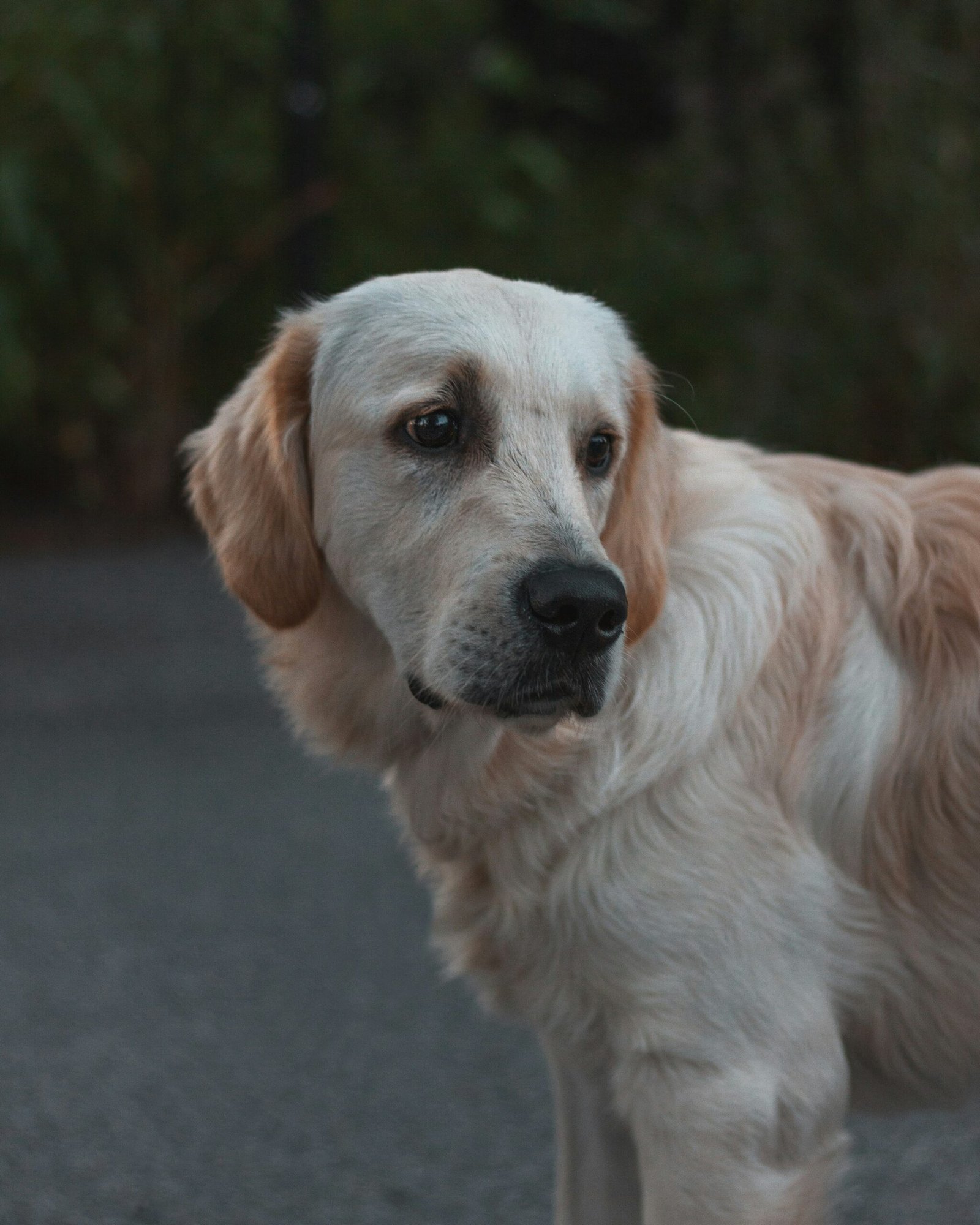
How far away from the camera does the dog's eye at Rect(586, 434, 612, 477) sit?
242 centimetres

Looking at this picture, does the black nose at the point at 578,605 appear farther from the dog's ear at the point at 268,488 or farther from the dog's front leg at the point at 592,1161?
the dog's front leg at the point at 592,1161

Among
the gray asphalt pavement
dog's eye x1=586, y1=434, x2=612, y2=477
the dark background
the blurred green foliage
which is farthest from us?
the blurred green foliage

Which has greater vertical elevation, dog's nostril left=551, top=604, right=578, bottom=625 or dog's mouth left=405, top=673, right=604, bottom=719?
dog's nostril left=551, top=604, right=578, bottom=625

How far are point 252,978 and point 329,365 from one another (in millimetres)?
1929

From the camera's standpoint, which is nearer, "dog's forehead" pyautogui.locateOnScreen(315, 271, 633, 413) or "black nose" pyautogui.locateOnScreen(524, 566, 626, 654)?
"black nose" pyautogui.locateOnScreen(524, 566, 626, 654)

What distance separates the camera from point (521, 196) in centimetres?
917

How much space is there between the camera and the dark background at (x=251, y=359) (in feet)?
10.2

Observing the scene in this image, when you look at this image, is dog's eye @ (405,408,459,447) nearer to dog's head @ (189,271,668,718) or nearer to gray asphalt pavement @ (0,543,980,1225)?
dog's head @ (189,271,668,718)

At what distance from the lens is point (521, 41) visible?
9867 mm

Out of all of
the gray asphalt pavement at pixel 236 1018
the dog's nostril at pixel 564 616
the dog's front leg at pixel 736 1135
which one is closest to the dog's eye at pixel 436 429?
the dog's nostril at pixel 564 616

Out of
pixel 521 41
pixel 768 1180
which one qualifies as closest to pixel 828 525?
pixel 768 1180

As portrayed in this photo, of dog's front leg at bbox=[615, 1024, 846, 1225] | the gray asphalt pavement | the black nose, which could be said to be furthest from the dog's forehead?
the gray asphalt pavement

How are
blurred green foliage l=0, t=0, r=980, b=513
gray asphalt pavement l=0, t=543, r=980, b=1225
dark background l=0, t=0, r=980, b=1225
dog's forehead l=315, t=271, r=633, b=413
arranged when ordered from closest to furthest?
dog's forehead l=315, t=271, r=633, b=413 < gray asphalt pavement l=0, t=543, r=980, b=1225 < dark background l=0, t=0, r=980, b=1225 < blurred green foliage l=0, t=0, r=980, b=513

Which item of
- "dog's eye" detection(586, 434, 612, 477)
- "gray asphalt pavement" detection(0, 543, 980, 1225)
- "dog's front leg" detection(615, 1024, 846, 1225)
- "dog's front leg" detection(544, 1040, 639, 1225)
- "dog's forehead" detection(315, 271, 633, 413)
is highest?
"dog's forehead" detection(315, 271, 633, 413)
